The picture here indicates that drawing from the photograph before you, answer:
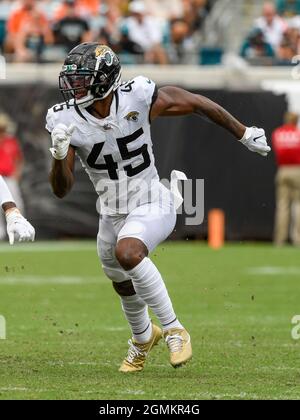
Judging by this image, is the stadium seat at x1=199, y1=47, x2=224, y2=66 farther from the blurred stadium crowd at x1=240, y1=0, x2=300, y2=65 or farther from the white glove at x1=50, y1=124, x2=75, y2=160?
the white glove at x1=50, y1=124, x2=75, y2=160

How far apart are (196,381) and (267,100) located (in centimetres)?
993

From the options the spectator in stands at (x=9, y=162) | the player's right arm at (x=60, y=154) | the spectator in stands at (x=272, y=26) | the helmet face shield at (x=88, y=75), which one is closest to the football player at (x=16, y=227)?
the player's right arm at (x=60, y=154)

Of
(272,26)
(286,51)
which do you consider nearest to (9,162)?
(286,51)

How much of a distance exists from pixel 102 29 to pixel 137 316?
972 cm

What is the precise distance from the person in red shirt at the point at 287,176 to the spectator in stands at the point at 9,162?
3346 millimetres

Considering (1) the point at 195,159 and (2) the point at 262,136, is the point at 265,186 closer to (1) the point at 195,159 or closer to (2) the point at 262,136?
(1) the point at 195,159

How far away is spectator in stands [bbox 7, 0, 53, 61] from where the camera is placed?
15.1m

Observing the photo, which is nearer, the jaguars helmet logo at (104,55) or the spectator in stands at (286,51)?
the jaguars helmet logo at (104,55)

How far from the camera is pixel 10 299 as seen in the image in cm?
910

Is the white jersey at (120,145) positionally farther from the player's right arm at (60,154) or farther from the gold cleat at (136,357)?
the gold cleat at (136,357)

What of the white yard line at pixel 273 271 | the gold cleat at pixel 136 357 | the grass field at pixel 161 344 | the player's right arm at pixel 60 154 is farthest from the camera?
the white yard line at pixel 273 271

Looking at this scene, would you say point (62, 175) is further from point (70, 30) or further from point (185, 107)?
point (70, 30)

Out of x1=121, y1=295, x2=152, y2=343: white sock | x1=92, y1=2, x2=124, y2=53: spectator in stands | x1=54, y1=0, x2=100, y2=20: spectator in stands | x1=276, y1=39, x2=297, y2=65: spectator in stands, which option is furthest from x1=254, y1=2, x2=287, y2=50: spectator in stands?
x1=121, y1=295, x2=152, y2=343: white sock

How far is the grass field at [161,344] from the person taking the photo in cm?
520
